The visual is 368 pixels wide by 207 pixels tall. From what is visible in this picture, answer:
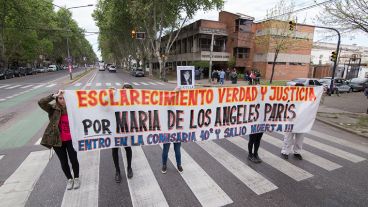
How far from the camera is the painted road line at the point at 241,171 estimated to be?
397cm

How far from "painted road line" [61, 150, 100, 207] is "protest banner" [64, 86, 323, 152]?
2.24 feet

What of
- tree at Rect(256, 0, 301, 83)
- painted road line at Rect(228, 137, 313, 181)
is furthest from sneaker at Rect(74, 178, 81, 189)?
tree at Rect(256, 0, 301, 83)

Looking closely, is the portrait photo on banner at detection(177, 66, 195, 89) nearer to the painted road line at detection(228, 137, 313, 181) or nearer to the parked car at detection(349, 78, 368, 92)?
the painted road line at detection(228, 137, 313, 181)

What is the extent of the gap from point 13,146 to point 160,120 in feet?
14.6

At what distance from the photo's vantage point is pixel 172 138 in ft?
14.3

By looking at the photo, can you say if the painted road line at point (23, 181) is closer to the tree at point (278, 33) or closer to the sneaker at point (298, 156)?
the sneaker at point (298, 156)

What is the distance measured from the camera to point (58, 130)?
3.59 metres

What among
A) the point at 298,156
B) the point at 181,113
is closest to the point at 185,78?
the point at 181,113

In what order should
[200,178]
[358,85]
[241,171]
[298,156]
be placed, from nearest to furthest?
[200,178], [241,171], [298,156], [358,85]

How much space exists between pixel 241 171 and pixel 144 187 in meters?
2.05

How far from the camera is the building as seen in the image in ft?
112

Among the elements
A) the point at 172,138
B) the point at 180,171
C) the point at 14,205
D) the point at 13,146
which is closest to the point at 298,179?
the point at 180,171

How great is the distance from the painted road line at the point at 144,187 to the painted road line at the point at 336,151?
15.6 ft

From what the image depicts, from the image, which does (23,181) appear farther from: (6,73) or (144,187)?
(6,73)
